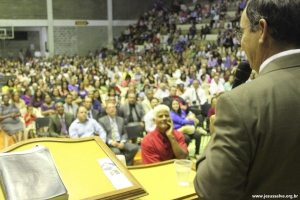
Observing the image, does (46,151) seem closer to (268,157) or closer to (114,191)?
(114,191)

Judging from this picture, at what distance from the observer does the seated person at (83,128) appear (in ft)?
17.3

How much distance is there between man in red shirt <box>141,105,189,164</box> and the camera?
3.32 m

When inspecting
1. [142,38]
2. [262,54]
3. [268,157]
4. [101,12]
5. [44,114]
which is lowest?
[44,114]

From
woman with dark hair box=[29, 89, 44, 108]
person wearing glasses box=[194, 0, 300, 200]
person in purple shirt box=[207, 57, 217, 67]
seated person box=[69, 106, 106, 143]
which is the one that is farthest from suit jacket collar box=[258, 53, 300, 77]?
person in purple shirt box=[207, 57, 217, 67]

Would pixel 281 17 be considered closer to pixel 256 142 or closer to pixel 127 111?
pixel 256 142

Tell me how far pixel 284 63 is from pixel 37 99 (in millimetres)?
6998

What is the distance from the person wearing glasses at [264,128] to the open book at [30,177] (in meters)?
0.55

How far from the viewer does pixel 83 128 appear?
5.30 m

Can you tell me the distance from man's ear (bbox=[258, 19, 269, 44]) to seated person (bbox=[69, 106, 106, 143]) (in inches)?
178

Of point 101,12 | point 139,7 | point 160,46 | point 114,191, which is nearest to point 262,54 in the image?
point 114,191

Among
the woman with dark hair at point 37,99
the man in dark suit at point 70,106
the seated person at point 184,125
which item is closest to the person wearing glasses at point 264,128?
the seated person at point 184,125

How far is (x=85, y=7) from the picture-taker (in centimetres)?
2002

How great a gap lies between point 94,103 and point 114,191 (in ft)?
19.7

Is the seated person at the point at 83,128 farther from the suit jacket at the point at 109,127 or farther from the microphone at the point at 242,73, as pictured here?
the microphone at the point at 242,73
